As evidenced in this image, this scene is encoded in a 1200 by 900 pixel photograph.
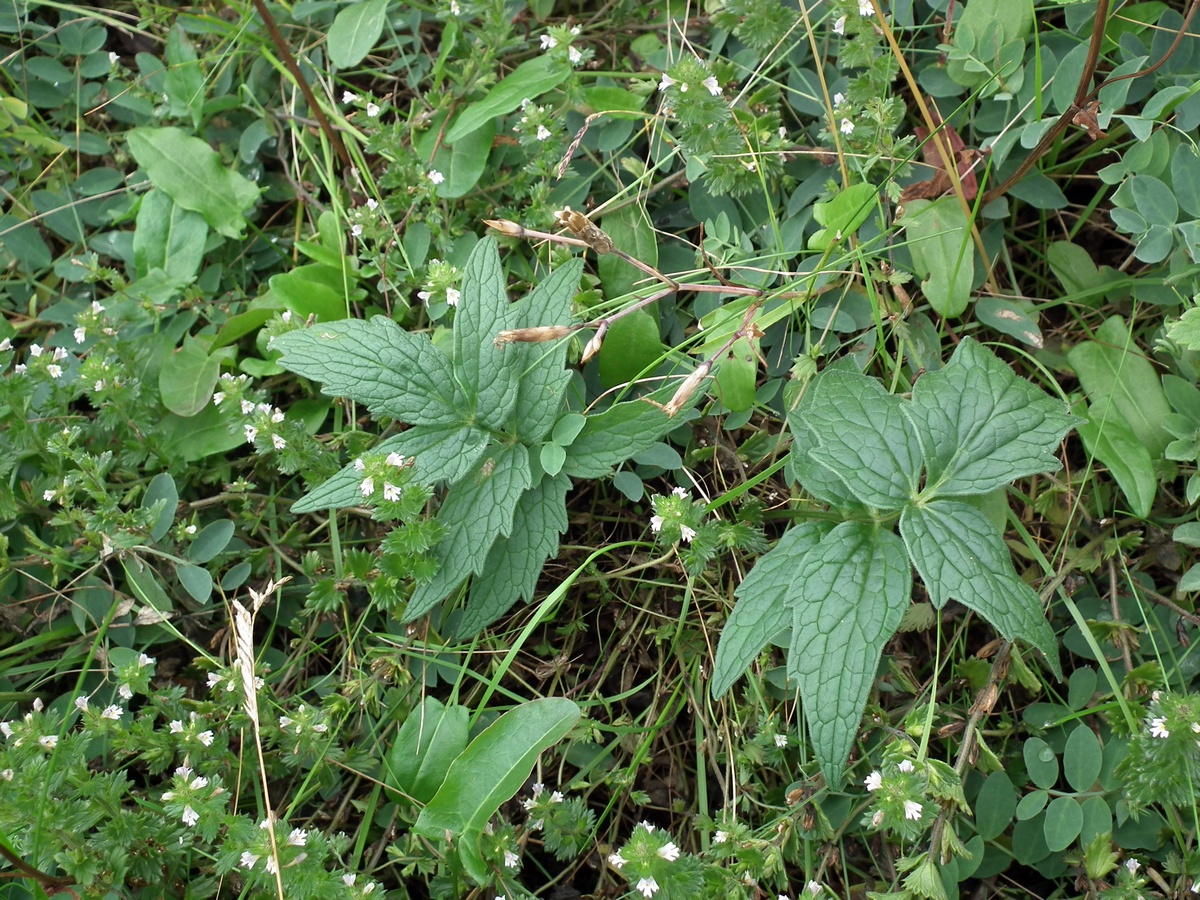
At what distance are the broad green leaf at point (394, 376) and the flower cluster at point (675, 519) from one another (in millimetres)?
498

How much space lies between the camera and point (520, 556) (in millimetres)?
2160

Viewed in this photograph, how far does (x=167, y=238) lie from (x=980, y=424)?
95.2 inches

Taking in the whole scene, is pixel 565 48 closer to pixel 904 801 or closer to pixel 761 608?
pixel 761 608

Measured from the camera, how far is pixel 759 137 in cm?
246

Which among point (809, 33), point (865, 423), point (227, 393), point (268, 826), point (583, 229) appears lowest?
point (268, 826)

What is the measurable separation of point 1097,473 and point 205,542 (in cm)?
230

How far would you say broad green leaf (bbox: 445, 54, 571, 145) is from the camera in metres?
2.57

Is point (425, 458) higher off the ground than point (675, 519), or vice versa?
point (425, 458)

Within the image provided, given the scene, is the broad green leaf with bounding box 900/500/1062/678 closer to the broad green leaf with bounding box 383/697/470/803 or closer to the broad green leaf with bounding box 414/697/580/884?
the broad green leaf with bounding box 414/697/580/884

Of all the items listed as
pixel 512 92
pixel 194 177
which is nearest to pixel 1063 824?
pixel 512 92

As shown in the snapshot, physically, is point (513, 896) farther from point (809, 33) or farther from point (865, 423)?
point (809, 33)

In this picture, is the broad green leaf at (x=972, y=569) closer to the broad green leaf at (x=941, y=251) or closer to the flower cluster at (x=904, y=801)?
the flower cluster at (x=904, y=801)

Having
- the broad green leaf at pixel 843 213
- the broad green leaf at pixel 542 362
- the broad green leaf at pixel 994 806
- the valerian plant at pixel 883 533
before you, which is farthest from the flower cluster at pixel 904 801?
the broad green leaf at pixel 843 213

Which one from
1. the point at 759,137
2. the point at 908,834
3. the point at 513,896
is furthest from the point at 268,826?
the point at 759,137
